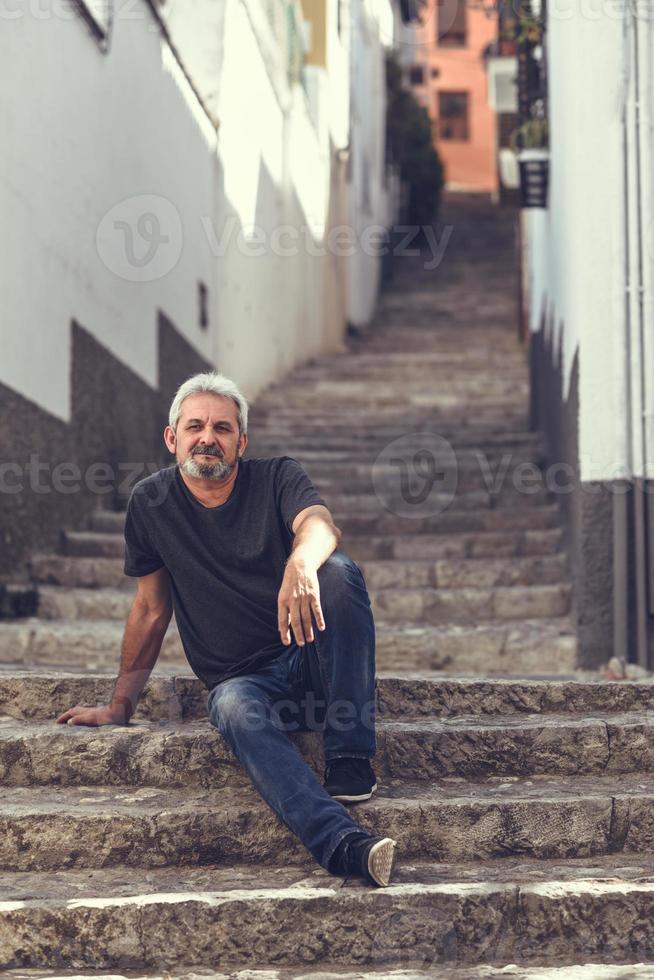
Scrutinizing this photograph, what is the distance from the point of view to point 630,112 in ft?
16.4

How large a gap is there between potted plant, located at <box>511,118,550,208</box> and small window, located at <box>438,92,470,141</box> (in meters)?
27.9

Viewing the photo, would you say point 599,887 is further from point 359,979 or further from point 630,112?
point 630,112

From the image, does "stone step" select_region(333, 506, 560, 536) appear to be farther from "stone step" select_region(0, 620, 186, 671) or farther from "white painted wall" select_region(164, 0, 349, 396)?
"white painted wall" select_region(164, 0, 349, 396)

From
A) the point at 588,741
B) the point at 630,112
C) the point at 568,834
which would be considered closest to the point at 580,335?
the point at 630,112

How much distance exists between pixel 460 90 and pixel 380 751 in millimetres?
33483

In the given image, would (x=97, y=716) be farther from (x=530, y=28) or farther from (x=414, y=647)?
(x=530, y=28)

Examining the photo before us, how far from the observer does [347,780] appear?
320cm

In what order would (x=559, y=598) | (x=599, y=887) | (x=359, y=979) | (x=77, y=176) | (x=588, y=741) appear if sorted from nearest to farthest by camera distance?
(x=359, y=979) → (x=599, y=887) → (x=588, y=741) → (x=559, y=598) → (x=77, y=176)

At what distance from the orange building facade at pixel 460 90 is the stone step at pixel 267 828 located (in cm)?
3163

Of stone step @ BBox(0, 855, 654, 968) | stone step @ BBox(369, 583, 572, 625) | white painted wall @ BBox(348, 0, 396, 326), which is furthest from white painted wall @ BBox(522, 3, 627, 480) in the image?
white painted wall @ BBox(348, 0, 396, 326)

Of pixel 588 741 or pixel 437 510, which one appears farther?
pixel 437 510

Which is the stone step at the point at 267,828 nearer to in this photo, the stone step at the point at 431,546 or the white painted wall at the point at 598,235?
the white painted wall at the point at 598,235

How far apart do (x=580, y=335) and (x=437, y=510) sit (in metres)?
2.18

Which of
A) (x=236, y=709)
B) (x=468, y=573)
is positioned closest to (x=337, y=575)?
(x=236, y=709)
